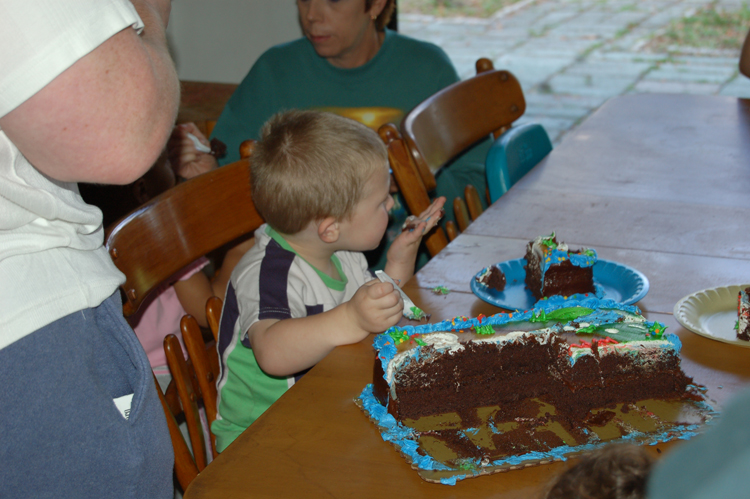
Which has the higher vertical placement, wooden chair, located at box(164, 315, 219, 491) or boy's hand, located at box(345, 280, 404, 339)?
boy's hand, located at box(345, 280, 404, 339)

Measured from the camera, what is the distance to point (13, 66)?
2.39ft

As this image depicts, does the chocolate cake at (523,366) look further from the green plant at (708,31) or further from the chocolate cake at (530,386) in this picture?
the green plant at (708,31)

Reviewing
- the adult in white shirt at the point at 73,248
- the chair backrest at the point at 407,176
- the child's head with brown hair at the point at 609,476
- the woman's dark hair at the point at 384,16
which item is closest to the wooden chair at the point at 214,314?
the adult in white shirt at the point at 73,248

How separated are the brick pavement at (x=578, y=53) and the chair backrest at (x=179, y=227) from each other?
11.8ft

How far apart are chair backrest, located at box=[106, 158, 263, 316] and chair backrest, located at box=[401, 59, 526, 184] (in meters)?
0.54

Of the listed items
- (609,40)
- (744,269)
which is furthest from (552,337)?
(609,40)

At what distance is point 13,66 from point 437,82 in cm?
223

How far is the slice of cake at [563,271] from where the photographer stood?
138cm

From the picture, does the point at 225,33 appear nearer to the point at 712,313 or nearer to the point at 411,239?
the point at 411,239

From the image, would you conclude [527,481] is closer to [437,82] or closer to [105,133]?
[105,133]

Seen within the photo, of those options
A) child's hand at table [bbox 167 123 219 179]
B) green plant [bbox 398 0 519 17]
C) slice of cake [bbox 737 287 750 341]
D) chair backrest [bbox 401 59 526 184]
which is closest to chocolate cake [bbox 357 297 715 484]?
slice of cake [bbox 737 287 750 341]

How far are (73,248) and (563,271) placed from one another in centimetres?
87

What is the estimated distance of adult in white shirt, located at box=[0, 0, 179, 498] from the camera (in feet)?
2.45

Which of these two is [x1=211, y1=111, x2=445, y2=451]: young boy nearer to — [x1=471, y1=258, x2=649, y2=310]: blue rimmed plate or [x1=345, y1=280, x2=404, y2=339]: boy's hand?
[x1=345, y1=280, x2=404, y2=339]: boy's hand
